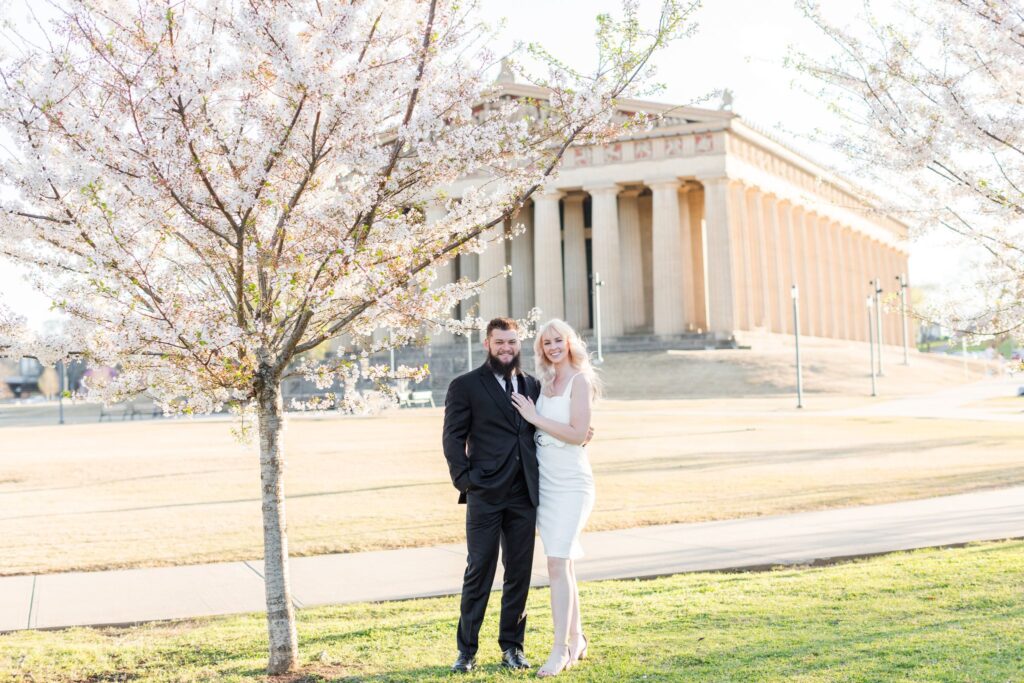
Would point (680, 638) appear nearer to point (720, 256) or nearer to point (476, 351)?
point (476, 351)

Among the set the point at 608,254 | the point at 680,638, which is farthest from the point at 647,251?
the point at 680,638

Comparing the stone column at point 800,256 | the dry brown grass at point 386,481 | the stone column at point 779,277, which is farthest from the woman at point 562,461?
the stone column at point 800,256

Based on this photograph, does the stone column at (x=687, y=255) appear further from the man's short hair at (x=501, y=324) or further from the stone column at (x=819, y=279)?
the man's short hair at (x=501, y=324)

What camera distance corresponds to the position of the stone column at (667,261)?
2731 inches

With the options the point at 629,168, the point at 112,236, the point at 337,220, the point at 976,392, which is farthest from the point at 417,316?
the point at 629,168

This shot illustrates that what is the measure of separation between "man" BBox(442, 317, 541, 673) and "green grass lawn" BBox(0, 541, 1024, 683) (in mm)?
315

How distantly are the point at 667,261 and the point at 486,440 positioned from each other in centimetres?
6387

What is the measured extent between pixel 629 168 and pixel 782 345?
15.3 meters

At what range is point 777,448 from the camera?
1001 inches

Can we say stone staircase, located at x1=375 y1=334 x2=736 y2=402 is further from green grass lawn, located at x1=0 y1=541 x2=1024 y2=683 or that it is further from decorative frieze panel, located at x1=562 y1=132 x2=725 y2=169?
green grass lawn, located at x1=0 y1=541 x2=1024 y2=683

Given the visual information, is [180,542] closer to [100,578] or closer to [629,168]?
[100,578]

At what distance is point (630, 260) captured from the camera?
Result: 75062mm

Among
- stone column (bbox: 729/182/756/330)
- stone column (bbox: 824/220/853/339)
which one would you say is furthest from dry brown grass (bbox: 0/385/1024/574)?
stone column (bbox: 824/220/853/339)

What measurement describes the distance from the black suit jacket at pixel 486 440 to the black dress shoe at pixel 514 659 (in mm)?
958
